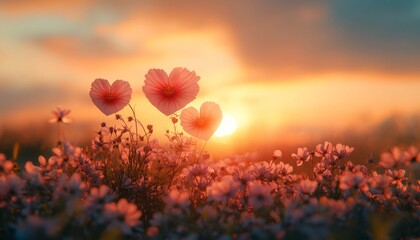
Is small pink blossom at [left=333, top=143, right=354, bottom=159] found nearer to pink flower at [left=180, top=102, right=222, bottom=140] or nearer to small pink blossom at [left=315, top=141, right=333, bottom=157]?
small pink blossom at [left=315, top=141, right=333, bottom=157]

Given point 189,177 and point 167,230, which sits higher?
point 189,177

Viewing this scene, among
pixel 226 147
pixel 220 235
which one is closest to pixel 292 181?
pixel 220 235

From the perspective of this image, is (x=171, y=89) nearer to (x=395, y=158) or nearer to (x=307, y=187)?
(x=307, y=187)

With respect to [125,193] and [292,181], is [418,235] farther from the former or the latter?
[125,193]

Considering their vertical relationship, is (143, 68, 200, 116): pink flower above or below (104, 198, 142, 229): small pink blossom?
above

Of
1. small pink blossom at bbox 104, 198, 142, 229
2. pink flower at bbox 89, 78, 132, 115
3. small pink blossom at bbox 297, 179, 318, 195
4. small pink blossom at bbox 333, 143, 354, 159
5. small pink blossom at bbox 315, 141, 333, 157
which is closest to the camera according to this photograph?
small pink blossom at bbox 104, 198, 142, 229

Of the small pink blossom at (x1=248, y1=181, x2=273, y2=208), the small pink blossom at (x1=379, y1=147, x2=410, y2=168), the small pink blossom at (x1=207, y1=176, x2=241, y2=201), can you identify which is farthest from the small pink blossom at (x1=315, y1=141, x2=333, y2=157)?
the small pink blossom at (x1=207, y1=176, x2=241, y2=201)

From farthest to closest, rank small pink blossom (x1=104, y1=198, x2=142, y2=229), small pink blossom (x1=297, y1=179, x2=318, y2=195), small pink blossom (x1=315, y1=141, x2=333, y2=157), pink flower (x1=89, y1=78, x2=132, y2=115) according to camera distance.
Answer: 1. pink flower (x1=89, y1=78, x2=132, y2=115)
2. small pink blossom (x1=315, y1=141, x2=333, y2=157)
3. small pink blossom (x1=297, y1=179, x2=318, y2=195)
4. small pink blossom (x1=104, y1=198, x2=142, y2=229)

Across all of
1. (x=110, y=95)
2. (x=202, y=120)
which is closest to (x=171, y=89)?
(x=202, y=120)

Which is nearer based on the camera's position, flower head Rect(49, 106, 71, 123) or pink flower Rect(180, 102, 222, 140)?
flower head Rect(49, 106, 71, 123)
